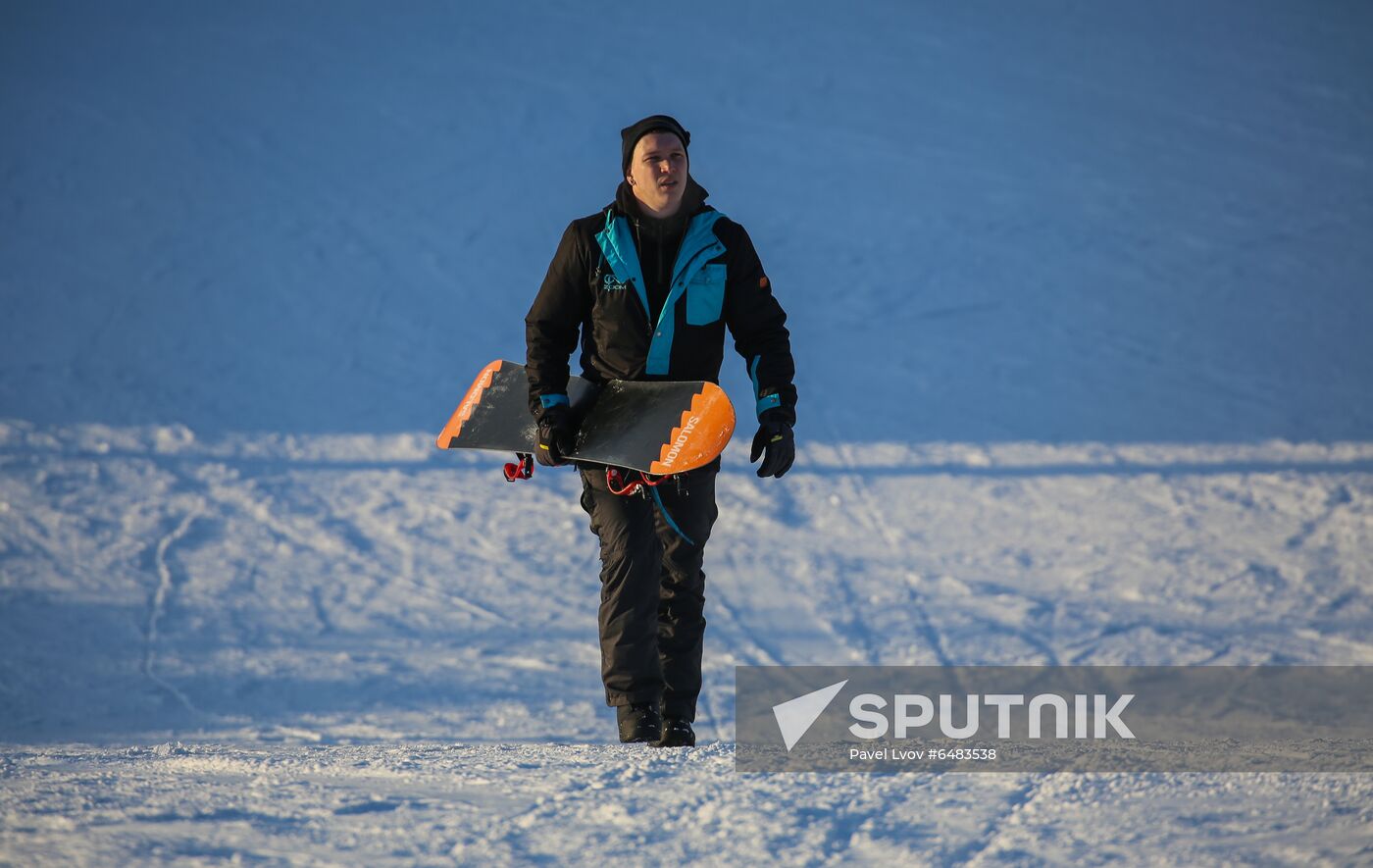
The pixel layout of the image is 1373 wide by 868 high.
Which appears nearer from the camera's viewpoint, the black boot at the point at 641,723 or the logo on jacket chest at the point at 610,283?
the logo on jacket chest at the point at 610,283

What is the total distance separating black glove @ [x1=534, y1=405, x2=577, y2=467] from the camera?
10.6 feet

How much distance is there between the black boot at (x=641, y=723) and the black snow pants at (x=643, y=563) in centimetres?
2

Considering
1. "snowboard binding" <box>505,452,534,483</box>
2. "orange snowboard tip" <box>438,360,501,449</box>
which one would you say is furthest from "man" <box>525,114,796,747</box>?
"orange snowboard tip" <box>438,360,501,449</box>

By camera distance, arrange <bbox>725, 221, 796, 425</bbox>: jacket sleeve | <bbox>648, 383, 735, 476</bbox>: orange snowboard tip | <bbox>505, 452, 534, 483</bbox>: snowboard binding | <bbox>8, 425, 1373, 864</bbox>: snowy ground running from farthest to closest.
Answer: <bbox>505, 452, 534, 483</bbox>: snowboard binding
<bbox>725, 221, 796, 425</bbox>: jacket sleeve
<bbox>648, 383, 735, 476</bbox>: orange snowboard tip
<bbox>8, 425, 1373, 864</bbox>: snowy ground

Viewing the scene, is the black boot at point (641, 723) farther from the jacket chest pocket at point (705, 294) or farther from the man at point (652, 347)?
the jacket chest pocket at point (705, 294)

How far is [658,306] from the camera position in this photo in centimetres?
322

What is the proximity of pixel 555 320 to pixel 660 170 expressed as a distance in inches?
17.3

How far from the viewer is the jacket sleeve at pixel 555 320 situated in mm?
3227

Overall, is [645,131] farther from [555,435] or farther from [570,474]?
[570,474]

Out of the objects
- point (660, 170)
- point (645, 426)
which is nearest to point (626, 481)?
point (645, 426)

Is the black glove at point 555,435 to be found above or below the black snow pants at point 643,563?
above

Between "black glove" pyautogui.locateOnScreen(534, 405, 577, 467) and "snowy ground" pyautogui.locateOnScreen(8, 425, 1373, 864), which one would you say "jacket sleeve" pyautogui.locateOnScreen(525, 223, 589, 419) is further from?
"snowy ground" pyautogui.locateOnScreen(8, 425, 1373, 864)

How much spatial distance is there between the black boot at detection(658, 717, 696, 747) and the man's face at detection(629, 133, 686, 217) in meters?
1.25

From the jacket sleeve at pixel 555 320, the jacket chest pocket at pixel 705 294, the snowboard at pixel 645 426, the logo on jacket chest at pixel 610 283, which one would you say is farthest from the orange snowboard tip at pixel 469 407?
the jacket chest pocket at pixel 705 294
